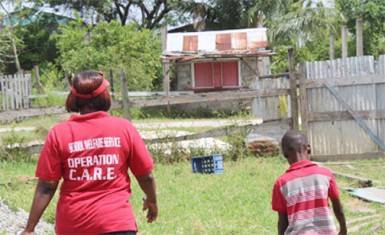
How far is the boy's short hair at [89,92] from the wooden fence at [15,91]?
53.1 ft

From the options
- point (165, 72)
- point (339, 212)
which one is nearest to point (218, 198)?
point (339, 212)

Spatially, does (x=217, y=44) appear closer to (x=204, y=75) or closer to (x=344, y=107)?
(x=204, y=75)

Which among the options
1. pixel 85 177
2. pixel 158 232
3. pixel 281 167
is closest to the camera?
pixel 85 177

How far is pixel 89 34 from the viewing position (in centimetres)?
2941

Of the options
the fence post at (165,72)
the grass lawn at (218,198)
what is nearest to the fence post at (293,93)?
the grass lawn at (218,198)

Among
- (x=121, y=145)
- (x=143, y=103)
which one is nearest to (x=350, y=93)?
(x=143, y=103)

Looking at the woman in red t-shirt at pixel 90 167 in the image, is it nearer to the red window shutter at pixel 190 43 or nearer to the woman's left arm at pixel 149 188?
the woman's left arm at pixel 149 188

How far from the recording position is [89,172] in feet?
9.90

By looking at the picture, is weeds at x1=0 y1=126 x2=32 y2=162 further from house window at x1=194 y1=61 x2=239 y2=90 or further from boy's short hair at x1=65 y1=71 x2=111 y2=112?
house window at x1=194 y1=61 x2=239 y2=90

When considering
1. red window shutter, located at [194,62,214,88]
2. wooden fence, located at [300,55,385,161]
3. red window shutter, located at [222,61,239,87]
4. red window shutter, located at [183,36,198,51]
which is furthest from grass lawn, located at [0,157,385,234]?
red window shutter, located at [222,61,239,87]

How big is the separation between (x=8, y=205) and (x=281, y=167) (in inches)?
182

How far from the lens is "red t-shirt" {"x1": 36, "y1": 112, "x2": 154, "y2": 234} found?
2.99 meters

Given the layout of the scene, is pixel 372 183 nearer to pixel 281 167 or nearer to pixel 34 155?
pixel 281 167

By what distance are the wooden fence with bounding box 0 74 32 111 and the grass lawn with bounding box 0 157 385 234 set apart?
366 inches
